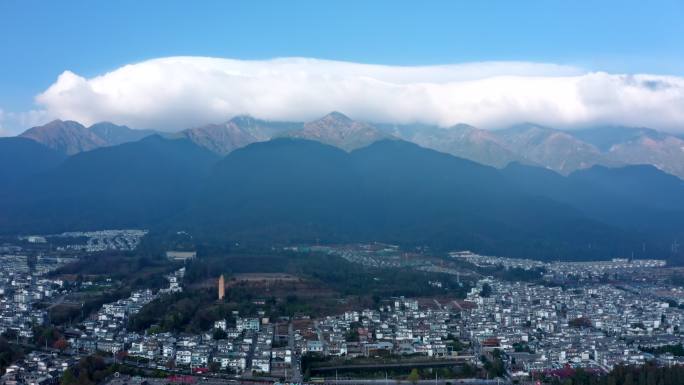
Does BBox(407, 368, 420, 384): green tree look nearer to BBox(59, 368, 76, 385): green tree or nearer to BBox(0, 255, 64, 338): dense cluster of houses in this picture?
BBox(59, 368, 76, 385): green tree

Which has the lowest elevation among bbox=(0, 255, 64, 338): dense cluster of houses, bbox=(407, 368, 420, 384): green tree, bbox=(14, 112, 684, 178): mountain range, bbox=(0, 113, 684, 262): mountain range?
bbox=(407, 368, 420, 384): green tree

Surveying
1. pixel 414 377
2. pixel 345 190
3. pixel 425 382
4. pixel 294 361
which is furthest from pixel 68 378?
pixel 345 190

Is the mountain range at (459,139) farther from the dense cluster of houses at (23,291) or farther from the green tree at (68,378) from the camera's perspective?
the green tree at (68,378)

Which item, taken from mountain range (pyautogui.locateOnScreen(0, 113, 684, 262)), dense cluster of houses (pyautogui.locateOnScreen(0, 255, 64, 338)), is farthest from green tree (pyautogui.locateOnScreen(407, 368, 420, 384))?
mountain range (pyautogui.locateOnScreen(0, 113, 684, 262))

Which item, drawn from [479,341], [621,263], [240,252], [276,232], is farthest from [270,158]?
[479,341]

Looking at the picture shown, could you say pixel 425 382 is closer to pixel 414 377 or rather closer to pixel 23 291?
pixel 414 377

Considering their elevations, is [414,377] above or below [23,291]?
below
